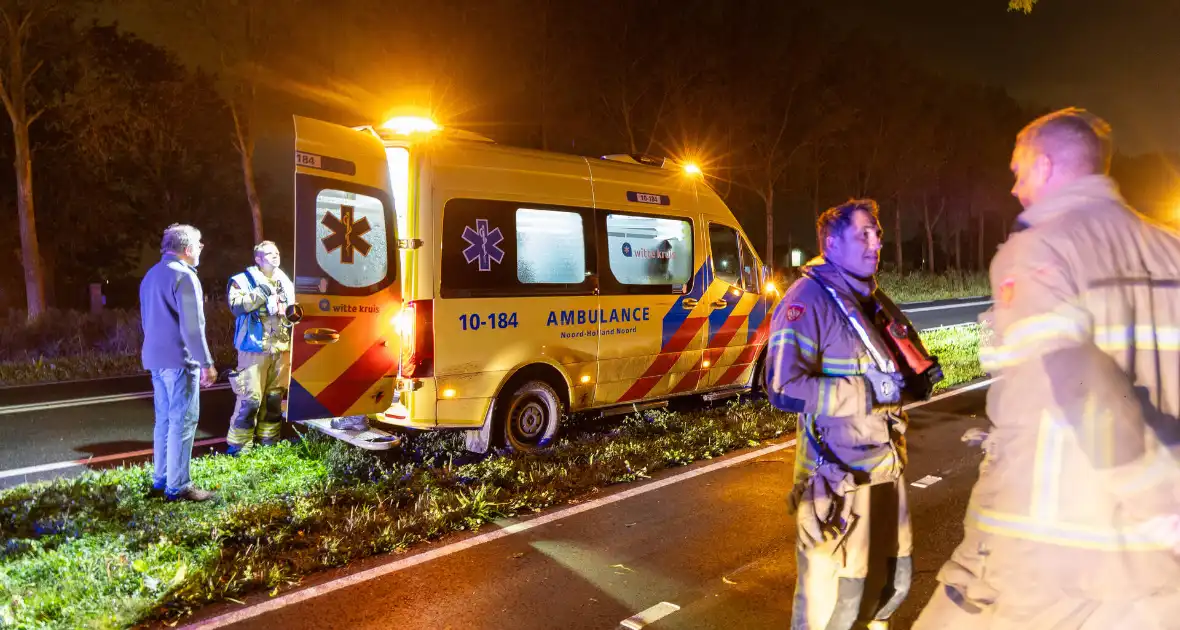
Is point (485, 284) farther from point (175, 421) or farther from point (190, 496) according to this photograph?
point (190, 496)

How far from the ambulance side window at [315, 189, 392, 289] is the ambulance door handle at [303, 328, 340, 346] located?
35 centimetres

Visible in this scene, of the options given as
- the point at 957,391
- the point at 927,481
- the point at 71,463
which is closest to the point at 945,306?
the point at 957,391

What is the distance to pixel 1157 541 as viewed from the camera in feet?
5.67

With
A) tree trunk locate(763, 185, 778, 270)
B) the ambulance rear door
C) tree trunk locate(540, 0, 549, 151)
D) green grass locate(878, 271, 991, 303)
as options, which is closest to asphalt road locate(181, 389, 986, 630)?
the ambulance rear door

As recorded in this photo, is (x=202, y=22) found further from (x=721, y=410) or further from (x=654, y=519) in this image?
(x=654, y=519)

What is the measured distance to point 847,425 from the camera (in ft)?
8.57

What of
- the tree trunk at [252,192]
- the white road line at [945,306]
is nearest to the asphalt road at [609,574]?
the tree trunk at [252,192]

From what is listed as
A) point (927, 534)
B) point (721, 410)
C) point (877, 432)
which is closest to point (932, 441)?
point (721, 410)

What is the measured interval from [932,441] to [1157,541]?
18.7 feet

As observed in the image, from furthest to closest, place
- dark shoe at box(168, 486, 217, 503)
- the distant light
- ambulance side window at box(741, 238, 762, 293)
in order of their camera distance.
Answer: ambulance side window at box(741, 238, 762, 293)
the distant light
dark shoe at box(168, 486, 217, 503)

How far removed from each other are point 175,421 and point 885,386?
179 inches

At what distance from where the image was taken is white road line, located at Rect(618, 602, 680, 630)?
3617 millimetres

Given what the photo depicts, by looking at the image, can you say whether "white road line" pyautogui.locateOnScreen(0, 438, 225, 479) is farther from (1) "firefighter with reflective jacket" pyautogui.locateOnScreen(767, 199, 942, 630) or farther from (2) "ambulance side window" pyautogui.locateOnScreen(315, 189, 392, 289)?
(1) "firefighter with reflective jacket" pyautogui.locateOnScreen(767, 199, 942, 630)

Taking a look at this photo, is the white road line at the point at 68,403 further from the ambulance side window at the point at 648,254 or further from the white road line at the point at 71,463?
the ambulance side window at the point at 648,254
